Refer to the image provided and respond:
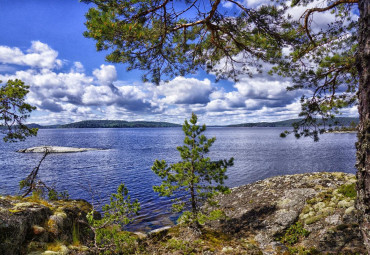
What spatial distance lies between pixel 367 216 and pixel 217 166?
640cm

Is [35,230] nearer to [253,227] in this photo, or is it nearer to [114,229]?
[114,229]

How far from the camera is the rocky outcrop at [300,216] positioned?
800 cm

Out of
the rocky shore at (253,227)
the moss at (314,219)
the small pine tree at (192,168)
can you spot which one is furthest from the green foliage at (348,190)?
the small pine tree at (192,168)

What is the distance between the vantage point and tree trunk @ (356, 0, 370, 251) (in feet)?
13.3

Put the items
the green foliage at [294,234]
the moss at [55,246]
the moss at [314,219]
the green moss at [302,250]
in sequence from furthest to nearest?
the moss at [314,219] → the green foliage at [294,234] → the green moss at [302,250] → the moss at [55,246]

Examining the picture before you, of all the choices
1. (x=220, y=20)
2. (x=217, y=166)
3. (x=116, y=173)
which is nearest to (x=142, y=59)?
(x=220, y=20)

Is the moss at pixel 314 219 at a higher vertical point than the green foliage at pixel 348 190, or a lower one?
lower

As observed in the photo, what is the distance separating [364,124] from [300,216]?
7.46m

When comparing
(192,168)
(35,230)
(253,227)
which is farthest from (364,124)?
(35,230)

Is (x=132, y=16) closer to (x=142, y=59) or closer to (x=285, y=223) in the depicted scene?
(x=142, y=59)

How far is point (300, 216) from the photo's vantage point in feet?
33.0

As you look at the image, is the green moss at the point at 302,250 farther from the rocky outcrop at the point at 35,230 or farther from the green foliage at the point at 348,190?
the rocky outcrop at the point at 35,230

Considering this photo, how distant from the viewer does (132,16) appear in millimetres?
6473

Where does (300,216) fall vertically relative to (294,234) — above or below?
above
